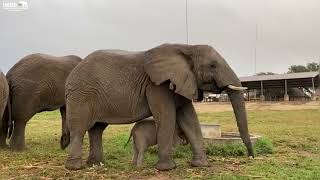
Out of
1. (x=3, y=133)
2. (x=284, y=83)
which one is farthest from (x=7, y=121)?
(x=284, y=83)

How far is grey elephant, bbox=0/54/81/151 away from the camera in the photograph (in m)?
12.7

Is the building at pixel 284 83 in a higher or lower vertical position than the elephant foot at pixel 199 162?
lower

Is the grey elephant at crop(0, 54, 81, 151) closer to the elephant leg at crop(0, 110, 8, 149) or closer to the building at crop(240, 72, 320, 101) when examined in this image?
the elephant leg at crop(0, 110, 8, 149)

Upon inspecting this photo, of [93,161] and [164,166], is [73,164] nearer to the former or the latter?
[93,161]

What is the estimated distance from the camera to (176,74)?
30.3 feet

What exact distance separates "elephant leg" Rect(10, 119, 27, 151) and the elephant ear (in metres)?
4.77

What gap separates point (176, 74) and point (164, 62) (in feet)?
1.11

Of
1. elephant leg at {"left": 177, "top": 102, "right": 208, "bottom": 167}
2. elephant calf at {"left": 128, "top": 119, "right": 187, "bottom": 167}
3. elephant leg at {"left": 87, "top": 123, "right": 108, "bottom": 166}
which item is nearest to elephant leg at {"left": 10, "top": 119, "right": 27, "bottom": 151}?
elephant leg at {"left": 87, "top": 123, "right": 108, "bottom": 166}

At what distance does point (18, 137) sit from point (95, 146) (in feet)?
11.5

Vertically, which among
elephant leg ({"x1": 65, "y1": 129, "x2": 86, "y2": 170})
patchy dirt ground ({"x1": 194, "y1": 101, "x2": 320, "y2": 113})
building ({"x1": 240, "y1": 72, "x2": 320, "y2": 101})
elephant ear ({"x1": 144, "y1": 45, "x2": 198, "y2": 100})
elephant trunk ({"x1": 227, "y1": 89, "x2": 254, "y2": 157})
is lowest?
patchy dirt ground ({"x1": 194, "y1": 101, "x2": 320, "y2": 113})

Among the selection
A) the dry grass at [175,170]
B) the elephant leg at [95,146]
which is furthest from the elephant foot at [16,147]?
the elephant leg at [95,146]

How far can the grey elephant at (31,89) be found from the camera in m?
12.7

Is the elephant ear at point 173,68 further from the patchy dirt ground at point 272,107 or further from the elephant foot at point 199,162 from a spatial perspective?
the patchy dirt ground at point 272,107

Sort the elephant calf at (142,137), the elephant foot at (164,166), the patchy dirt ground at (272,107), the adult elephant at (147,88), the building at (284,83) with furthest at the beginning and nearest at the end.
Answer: the building at (284,83) < the patchy dirt ground at (272,107) < the elephant calf at (142,137) < the adult elephant at (147,88) < the elephant foot at (164,166)
